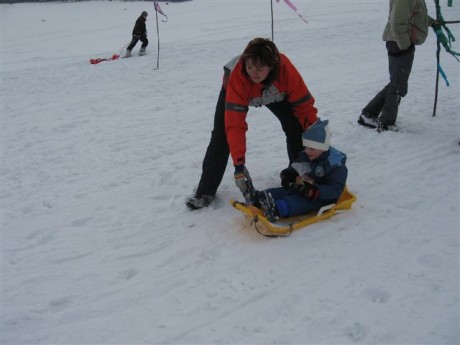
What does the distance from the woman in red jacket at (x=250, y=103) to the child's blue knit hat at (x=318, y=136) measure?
253 millimetres

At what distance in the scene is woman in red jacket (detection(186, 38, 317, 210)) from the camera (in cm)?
286

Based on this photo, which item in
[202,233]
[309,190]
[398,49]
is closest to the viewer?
[309,190]

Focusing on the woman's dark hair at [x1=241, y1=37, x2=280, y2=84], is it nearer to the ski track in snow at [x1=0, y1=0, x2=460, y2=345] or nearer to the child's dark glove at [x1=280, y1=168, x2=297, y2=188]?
the child's dark glove at [x1=280, y1=168, x2=297, y2=188]

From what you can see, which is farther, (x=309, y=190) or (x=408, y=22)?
(x=408, y=22)

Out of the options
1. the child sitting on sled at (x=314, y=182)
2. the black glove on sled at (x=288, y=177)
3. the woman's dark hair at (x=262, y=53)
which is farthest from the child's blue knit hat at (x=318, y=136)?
the woman's dark hair at (x=262, y=53)

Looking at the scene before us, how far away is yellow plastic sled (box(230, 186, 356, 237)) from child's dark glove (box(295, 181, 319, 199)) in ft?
0.43

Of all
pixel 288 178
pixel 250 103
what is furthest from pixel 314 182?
pixel 250 103

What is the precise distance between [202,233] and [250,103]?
3.57ft

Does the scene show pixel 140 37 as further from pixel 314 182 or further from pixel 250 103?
pixel 314 182

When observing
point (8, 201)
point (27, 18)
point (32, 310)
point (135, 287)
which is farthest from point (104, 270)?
point (27, 18)

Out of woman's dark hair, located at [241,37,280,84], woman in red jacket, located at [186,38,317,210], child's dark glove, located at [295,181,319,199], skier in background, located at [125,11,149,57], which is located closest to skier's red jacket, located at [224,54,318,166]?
woman in red jacket, located at [186,38,317,210]

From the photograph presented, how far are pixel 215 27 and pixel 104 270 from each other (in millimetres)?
14193

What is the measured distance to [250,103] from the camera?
3.27 metres

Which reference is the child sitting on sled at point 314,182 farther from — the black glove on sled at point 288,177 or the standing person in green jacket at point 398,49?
the standing person in green jacket at point 398,49
